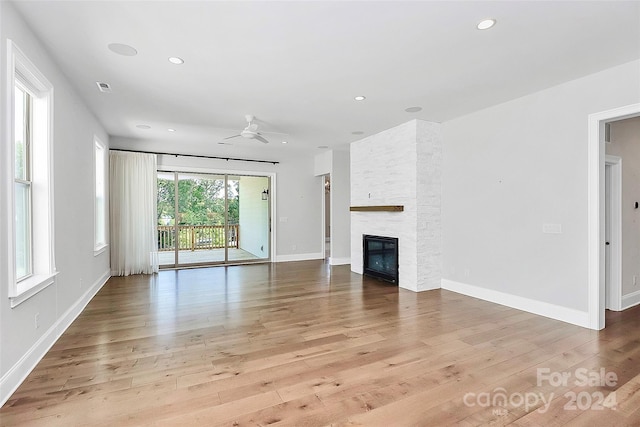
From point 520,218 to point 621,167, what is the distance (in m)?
1.44

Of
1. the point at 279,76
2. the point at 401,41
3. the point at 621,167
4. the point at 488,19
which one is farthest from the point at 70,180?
the point at 621,167

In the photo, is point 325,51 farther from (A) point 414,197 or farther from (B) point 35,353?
(B) point 35,353

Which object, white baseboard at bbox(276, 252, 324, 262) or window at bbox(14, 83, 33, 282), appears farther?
white baseboard at bbox(276, 252, 324, 262)

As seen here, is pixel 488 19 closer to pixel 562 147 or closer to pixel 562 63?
pixel 562 63

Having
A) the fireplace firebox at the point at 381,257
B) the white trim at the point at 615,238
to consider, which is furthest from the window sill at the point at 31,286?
the white trim at the point at 615,238

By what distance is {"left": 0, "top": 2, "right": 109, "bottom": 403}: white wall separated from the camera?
2.19m

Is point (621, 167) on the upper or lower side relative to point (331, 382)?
upper

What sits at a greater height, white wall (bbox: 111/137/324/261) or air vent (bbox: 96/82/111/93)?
air vent (bbox: 96/82/111/93)

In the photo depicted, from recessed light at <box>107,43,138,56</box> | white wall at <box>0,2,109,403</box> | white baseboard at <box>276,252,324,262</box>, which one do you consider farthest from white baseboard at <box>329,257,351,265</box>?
recessed light at <box>107,43,138,56</box>

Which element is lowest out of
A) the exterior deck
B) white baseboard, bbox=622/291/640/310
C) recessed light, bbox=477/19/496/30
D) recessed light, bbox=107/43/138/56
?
white baseboard, bbox=622/291/640/310

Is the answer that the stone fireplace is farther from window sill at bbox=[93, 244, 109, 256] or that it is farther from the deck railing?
window sill at bbox=[93, 244, 109, 256]

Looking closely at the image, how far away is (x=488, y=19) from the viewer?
8.09 feet

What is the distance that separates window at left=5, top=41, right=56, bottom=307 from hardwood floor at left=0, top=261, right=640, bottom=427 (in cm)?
81

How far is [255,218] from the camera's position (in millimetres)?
8258
